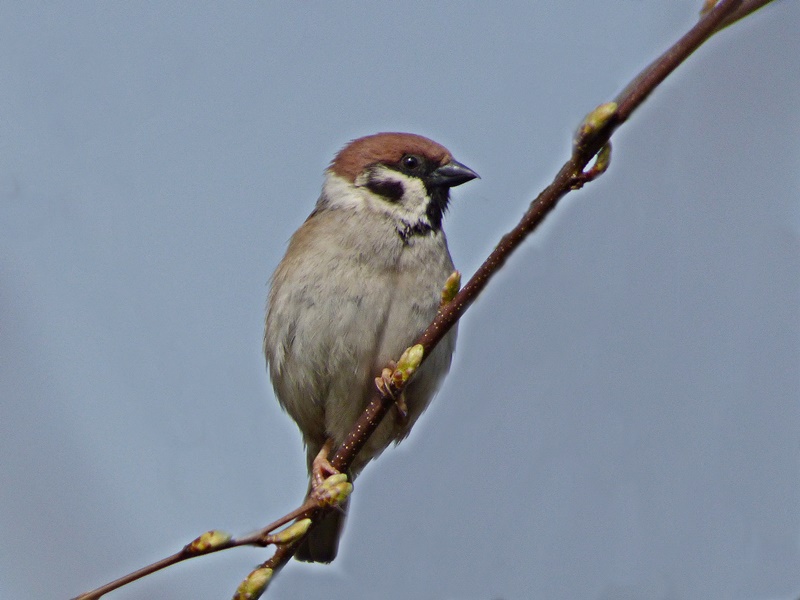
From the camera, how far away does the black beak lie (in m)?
3.89

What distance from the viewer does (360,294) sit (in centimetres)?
350

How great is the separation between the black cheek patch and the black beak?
13 cm

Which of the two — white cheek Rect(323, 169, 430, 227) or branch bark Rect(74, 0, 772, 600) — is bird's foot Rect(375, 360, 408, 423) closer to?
branch bark Rect(74, 0, 772, 600)

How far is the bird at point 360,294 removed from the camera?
3510 millimetres

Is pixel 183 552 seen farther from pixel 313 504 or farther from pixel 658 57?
pixel 658 57

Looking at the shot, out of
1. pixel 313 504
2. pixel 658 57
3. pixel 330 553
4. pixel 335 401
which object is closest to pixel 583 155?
pixel 658 57

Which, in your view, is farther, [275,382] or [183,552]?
[275,382]

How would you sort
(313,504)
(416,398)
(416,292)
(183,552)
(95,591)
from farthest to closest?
1. (416,398)
2. (416,292)
3. (313,504)
4. (183,552)
5. (95,591)

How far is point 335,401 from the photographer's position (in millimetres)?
3729

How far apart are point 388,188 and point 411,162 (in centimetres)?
16

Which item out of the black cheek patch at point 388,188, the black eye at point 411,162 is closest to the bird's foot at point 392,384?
the black cheek patch at point 388,188

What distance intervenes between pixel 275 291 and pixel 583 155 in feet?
6.92

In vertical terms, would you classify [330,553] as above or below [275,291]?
below

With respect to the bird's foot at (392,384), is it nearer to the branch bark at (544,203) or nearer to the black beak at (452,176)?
the branch bark at (544,203)
